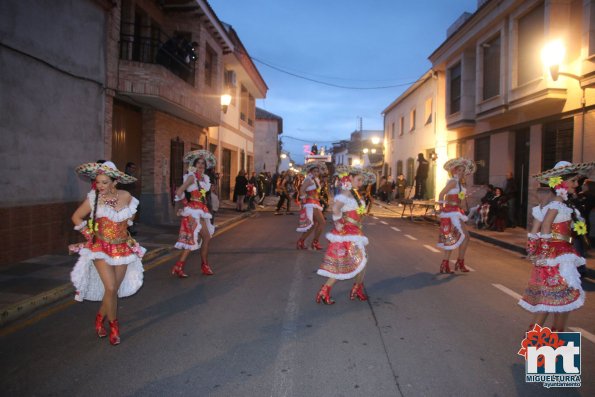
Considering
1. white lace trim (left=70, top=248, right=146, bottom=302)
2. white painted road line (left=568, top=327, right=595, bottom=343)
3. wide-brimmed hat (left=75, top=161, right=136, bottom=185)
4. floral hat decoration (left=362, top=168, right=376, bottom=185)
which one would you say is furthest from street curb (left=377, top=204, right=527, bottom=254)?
wide-brimmed hat (left=75, top=161, right=136, bottom=185)

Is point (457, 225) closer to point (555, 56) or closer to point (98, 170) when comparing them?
point (98, 170)

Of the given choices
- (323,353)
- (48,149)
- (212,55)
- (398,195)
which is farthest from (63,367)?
(398,195)

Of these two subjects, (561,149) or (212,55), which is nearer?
(561,149)

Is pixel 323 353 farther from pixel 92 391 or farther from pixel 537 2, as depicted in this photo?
pixel 537 2

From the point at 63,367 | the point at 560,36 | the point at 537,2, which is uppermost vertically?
the point at 537,2

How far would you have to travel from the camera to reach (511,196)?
571 inches

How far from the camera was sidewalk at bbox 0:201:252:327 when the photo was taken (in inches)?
210

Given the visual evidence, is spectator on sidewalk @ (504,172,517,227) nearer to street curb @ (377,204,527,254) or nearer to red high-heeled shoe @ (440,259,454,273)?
street curb @ (377,204,527,254)

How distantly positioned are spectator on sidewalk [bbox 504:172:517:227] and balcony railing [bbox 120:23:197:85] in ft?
36.0

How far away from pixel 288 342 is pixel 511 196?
1231 centimetres

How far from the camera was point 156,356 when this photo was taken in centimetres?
407

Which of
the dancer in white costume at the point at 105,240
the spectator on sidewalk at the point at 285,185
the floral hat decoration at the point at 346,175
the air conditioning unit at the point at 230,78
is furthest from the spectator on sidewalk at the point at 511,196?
the air conditioning unit at the point at 230,78

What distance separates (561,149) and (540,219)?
10036mm

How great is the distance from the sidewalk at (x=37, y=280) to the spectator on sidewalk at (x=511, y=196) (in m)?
10.6
